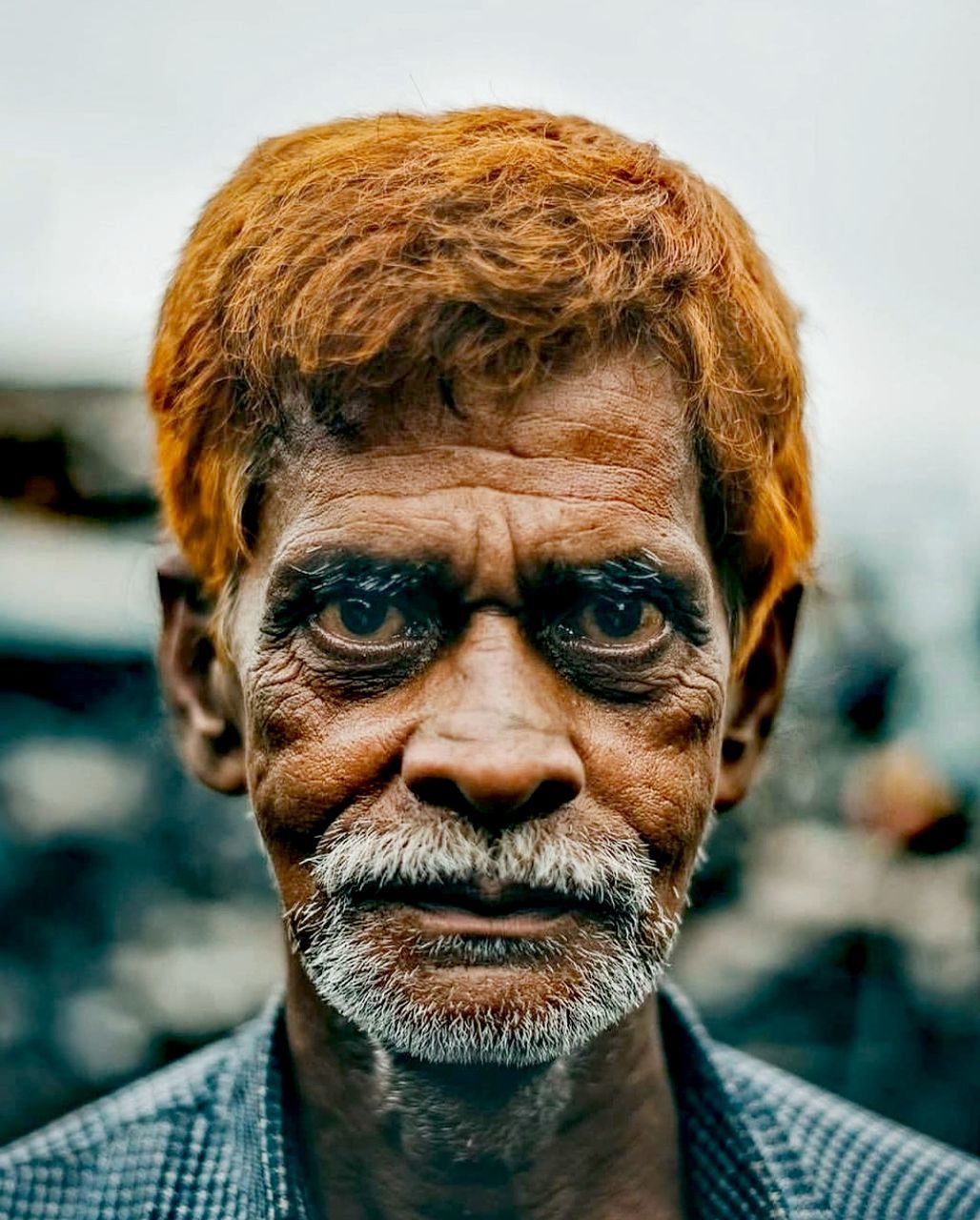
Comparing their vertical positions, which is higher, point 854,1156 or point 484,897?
point 484,897

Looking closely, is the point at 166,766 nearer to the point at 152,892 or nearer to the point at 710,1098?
the point at 152,892

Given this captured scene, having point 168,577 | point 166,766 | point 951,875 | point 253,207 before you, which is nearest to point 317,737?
point 168,577

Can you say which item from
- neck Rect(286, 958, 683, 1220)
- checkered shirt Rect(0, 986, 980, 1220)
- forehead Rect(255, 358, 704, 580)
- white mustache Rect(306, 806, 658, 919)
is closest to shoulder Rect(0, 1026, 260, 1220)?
checkered shirt Rect(0, 986, 980, 1220)

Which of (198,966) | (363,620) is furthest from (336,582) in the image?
(198,966)

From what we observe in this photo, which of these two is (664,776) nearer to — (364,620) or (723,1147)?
(364,620)

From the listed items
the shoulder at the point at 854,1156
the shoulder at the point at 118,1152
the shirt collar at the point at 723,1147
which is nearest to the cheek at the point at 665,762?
the shirt collar at the point at 723,1147

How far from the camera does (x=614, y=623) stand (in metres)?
1.96

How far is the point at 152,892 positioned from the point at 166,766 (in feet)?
1.20

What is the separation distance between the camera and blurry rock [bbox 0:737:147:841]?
383 centimetres

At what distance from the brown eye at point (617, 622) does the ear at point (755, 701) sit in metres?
0.36

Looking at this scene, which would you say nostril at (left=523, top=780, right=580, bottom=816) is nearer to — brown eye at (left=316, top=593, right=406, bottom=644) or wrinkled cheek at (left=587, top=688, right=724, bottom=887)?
wrinkled cheek at (left=587, top=688, right=724, bottom=887)

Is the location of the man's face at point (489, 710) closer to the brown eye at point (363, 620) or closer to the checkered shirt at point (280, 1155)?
the brown eye at point (363, 620)

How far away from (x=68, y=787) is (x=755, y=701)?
2.28 m

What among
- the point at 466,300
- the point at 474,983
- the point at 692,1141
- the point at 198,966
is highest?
the point at 466,300
